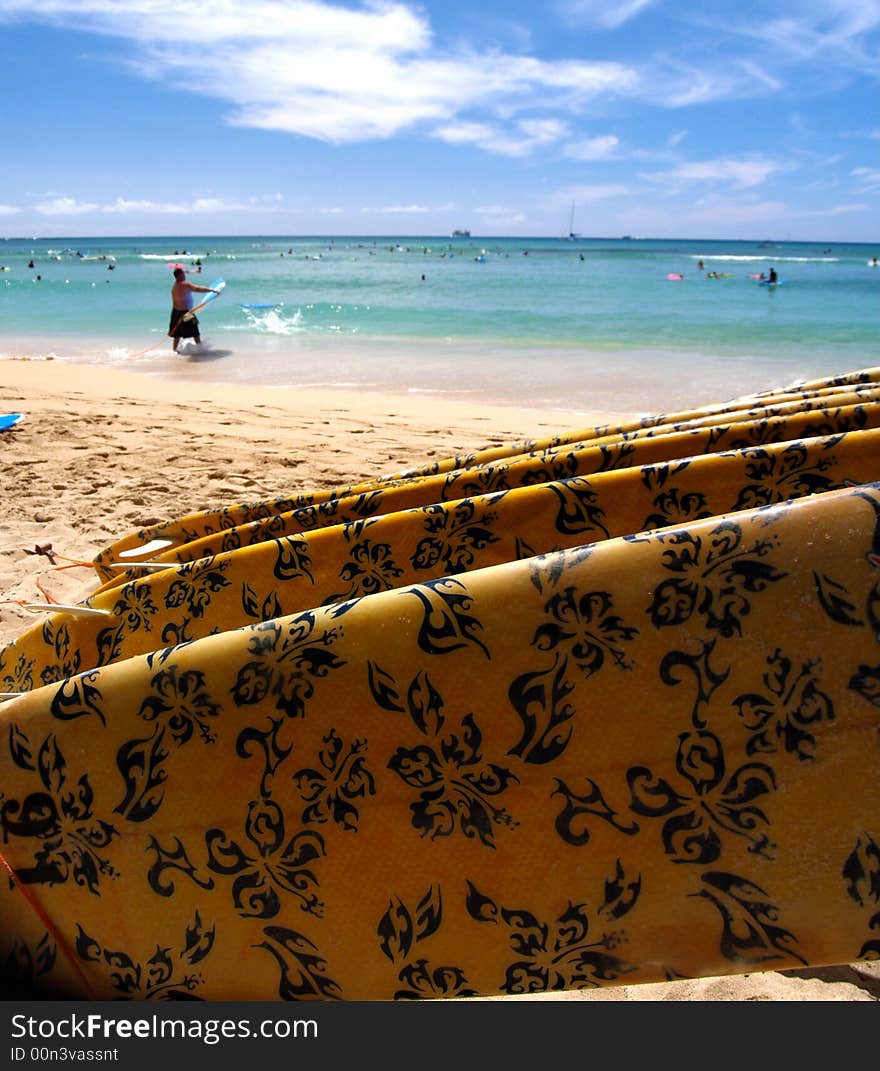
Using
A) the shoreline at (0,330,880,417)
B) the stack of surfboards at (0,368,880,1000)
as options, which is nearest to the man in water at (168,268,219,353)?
the shoreline at (0,330,880,417)

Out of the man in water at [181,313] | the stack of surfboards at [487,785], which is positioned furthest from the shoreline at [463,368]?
the stack of surfboards at [487,785]

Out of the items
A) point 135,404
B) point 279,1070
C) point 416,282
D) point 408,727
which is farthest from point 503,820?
point 416,282

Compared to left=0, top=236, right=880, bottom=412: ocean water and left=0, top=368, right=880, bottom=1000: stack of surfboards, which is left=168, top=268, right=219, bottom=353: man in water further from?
left=0, top=368, right=880, bottom=1000: stack of surfboards

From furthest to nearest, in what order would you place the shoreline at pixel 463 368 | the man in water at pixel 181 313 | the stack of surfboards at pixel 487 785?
the man in water at pixel 181 313, the shoreline at pixel 463 368, the stack of surfboards at pixel 487 785

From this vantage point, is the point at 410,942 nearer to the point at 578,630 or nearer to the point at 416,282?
the point at 578,630

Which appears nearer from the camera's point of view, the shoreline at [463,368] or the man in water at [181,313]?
the shoreline at [463,368]

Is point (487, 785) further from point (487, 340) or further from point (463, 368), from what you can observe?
point (487, 340)

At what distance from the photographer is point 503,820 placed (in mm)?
1022

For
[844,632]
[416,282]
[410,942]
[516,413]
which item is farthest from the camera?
[416,282]

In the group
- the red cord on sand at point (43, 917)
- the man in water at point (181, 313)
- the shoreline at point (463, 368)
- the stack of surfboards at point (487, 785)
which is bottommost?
the red cord on sand at point (43, 917)

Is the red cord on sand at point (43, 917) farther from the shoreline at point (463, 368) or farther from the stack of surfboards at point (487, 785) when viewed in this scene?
the shoreline at point (463, 368)

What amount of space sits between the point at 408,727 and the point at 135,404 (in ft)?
21.7

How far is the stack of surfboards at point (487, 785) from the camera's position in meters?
0.95

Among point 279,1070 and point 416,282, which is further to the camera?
point 416,282
